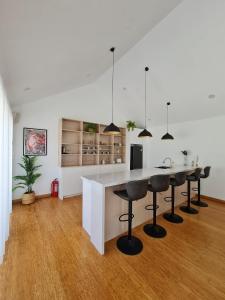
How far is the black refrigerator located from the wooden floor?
11.4 feet

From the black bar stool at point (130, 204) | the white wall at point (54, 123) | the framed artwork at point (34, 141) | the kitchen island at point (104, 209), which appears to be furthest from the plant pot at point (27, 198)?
the black bar stool at point (130, 204)

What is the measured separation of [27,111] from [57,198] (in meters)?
2.71

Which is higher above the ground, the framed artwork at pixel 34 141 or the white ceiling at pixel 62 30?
the white ceiling at pixel 62 30

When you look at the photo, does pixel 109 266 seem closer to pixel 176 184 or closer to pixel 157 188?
pixel 157 188

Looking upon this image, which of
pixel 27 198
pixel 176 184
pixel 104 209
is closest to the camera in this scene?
pixel 104 209

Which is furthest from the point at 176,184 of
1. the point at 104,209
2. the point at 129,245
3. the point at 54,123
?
the point at 54,123

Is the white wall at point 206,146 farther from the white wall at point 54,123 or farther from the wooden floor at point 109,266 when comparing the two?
the white wall at point 54,123

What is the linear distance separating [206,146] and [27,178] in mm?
5495

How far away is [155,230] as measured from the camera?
98.0 inches

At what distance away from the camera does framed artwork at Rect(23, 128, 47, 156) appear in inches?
153

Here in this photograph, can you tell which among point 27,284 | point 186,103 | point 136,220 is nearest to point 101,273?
point 27,284

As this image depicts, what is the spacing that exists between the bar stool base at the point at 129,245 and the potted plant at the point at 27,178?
2.78m

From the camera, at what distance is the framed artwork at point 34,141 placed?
3893 millimetres

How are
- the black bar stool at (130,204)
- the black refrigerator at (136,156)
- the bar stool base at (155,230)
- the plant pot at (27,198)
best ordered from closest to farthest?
the black bar stool at (130,204) < the bar stool base at (155,230) < the plant pot at (27,198) < the black refrigerator at (136,156)
